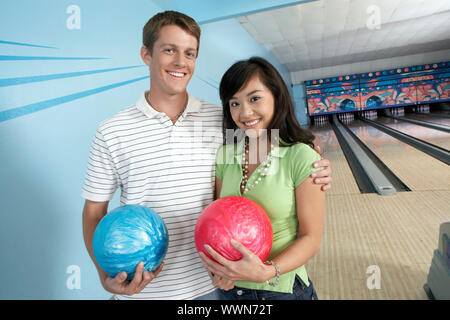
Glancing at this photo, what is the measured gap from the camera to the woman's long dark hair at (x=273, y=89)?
0.97 meters

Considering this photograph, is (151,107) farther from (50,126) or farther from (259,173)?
(50,126)

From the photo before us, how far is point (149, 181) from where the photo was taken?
3.19ft

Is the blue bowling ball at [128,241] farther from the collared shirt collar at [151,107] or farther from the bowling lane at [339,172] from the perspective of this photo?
the bowling lane at [339,172]

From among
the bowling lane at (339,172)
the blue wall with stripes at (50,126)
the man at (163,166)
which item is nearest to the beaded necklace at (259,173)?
the man at (163,166)

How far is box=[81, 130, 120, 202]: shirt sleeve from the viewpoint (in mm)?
963

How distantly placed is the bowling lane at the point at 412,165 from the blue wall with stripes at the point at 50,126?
2701mm

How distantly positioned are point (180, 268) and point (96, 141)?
473mm

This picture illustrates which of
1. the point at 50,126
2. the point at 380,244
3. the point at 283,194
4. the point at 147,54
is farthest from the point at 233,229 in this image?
the point at 380,244

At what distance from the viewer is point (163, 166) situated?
974 millimetres

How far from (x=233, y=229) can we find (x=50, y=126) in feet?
3.29

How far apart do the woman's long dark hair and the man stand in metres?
0.14

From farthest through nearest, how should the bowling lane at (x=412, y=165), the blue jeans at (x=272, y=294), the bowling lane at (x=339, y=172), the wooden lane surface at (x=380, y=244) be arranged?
the bowling lane at (x=339, y=172) → the bowling lane at (x=412, y=165) → the wooden lane surface at (x=380, y=244) → the blue jeans at (x=272, y=294)

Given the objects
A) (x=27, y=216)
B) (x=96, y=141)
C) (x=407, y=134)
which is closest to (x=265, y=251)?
(x=96, y=141)

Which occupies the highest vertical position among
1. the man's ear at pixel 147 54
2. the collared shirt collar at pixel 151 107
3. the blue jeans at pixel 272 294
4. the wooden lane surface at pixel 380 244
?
the man's ear at pixel 147 54
